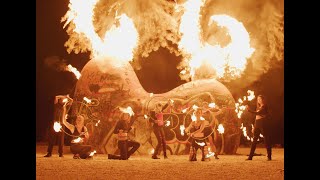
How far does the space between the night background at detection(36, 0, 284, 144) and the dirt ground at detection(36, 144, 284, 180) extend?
812 cm

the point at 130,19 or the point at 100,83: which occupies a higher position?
the point at 130,19

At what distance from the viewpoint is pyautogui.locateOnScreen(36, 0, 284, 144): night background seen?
2434cm

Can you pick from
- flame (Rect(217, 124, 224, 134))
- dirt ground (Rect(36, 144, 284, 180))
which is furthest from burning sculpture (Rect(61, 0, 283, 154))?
dirt ground (Rect(36, 144, 284, 180))

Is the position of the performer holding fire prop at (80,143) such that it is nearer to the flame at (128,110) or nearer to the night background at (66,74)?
the flame at (128,110)

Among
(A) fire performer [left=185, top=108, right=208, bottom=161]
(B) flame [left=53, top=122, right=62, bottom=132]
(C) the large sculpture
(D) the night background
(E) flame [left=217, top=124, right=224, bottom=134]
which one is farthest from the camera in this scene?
(D) the night background

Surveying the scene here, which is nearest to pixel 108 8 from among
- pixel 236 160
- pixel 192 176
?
pixel 236 160

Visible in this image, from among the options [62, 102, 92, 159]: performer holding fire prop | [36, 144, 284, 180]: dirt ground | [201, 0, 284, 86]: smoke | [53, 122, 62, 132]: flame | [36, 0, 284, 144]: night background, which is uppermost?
[201, 0, 284, 86]: smoke

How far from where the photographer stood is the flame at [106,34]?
64.7ft

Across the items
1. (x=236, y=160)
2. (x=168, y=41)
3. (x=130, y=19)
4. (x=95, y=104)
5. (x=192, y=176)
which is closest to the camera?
(x=192, y=176)

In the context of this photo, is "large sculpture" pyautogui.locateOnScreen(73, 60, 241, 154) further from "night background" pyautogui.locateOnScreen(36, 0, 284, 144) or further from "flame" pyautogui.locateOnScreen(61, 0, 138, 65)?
"night background" pyautogui.locateOnScreen(36, 0, 284, 144)
